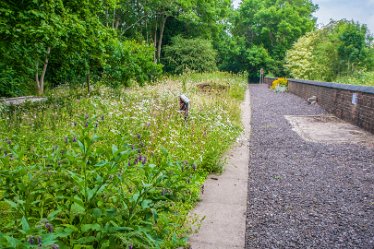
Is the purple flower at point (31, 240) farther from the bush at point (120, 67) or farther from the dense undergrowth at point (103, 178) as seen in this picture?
the bush at point (120, 67)

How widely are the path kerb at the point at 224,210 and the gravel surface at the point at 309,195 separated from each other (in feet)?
0.32

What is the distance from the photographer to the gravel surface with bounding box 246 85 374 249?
294 cm

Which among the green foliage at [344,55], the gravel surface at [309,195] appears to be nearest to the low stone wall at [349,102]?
the gravel surface at [309,195]

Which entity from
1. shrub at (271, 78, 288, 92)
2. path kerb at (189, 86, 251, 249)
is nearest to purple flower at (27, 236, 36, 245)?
path kerb at (189, 86, 251, 249)

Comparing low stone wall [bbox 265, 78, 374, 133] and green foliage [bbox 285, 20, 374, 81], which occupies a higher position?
green foliage [bbox 285, 20, 374, 81]

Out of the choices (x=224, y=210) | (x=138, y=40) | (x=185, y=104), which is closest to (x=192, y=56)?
(x=138, y=40)

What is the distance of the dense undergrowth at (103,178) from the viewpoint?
1.82 meters

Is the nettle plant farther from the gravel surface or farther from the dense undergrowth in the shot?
the gravel surface

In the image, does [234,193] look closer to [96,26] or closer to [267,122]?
[267,122]

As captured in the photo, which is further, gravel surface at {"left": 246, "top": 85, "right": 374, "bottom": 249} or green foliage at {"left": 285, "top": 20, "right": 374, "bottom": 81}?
green foliage at {"left": 285, "top": 20, "right": 374, "bottom": 81}

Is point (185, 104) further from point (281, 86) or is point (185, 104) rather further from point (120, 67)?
point (281, 86)

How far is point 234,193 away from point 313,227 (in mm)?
1005

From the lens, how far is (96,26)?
8.53 meters

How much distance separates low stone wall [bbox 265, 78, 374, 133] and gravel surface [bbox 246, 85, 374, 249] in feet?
6.41
